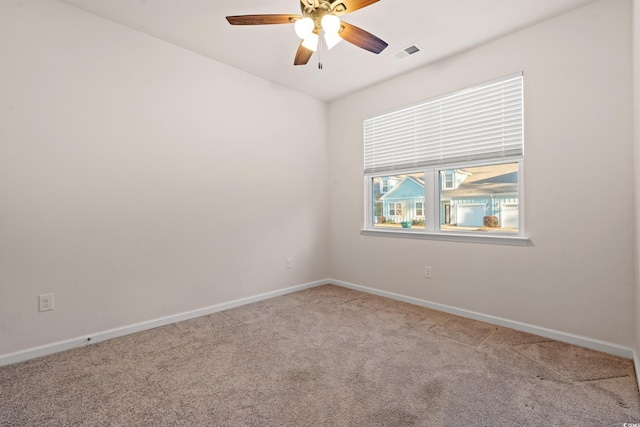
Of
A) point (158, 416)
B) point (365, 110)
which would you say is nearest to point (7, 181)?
point (158, 416)

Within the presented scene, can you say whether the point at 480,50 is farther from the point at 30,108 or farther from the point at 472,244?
the point at 30,108

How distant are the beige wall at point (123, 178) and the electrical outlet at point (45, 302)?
40 mm

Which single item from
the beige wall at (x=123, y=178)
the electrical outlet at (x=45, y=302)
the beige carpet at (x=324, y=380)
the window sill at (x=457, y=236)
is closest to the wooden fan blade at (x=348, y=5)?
the beige wall at (x=123, y=178)

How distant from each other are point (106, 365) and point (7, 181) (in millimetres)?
1453

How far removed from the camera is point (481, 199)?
118 inches

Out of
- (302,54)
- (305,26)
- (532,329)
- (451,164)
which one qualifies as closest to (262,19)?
(305,26)

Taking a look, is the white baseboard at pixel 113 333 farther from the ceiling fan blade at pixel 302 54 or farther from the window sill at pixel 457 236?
the ceiling fan blade at pixel 302 54

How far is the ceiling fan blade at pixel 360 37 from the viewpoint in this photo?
2.02 m

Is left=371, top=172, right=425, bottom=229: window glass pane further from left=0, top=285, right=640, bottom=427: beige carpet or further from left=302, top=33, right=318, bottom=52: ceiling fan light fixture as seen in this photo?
left=302, top=33, right=318, bottom=52: ceiling fan light fixture

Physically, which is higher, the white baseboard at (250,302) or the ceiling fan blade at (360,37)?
the ceiling fan blade at (360,37)

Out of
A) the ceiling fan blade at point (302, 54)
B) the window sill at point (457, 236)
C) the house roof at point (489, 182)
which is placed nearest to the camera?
the ceiling fan blade at point (302, 54)

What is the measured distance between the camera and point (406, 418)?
1536 millimetres

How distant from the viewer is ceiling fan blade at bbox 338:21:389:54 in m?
2.02

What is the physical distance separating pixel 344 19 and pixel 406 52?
2.64 feet
